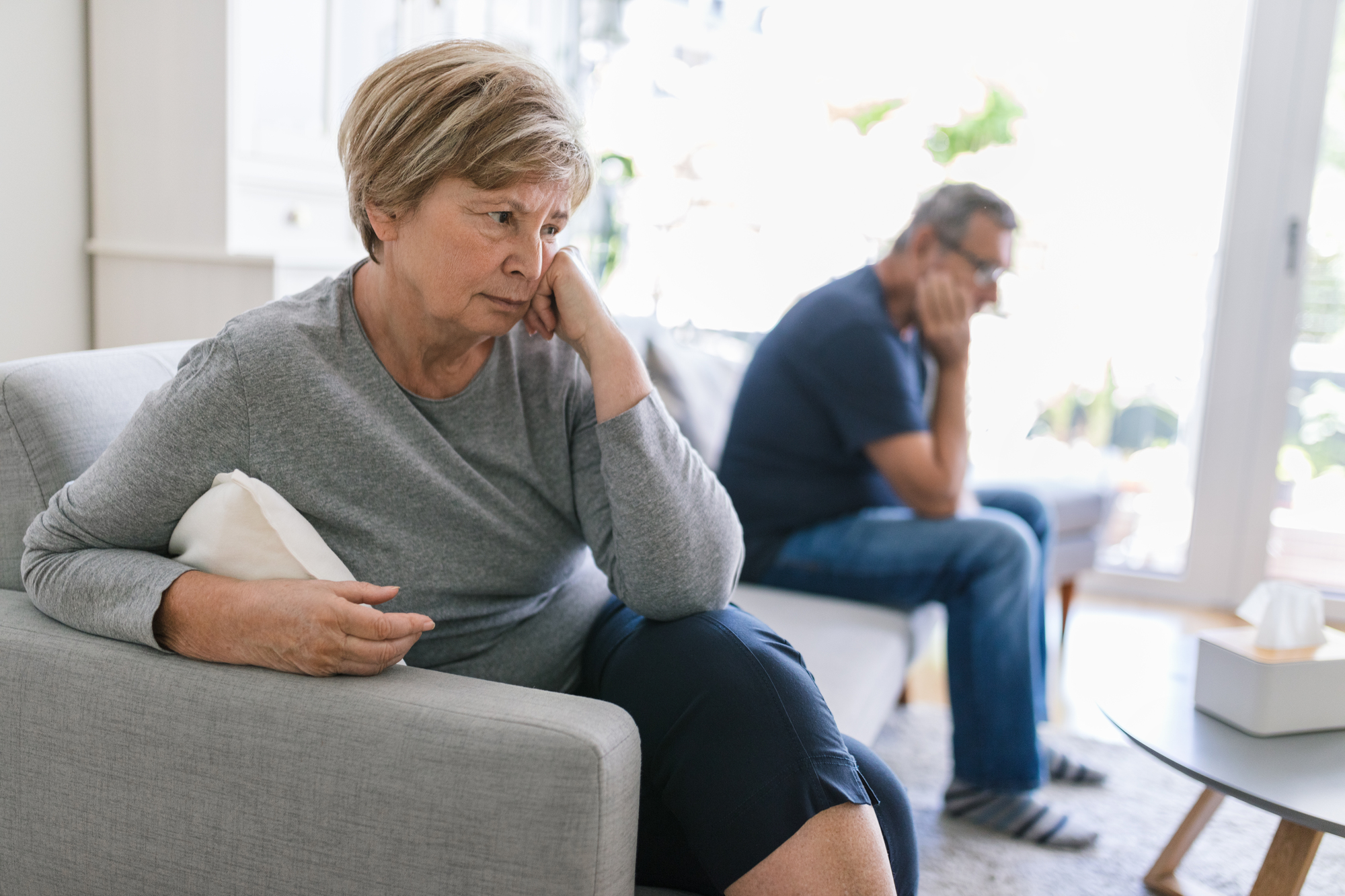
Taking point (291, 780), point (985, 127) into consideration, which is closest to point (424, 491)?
point (291, 780)

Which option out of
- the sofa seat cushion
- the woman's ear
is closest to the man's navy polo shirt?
the sofa seat cushion

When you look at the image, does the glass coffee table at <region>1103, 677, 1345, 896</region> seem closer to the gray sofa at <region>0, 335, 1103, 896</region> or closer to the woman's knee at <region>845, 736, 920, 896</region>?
the woman's knee at <region>845, 736, 920, 896</region>

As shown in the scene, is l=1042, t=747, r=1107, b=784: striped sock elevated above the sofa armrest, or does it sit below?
below

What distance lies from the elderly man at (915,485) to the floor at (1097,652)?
0.16 meters

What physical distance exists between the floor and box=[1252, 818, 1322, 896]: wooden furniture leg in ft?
0.95

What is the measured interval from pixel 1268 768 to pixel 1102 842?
0.56m

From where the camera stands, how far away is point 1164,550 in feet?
10.9

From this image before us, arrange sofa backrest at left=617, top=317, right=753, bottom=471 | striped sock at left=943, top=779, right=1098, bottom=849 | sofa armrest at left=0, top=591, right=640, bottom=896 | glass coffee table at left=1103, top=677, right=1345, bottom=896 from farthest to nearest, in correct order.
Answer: sofa backrest at left=617, top=317, right=753, bottom=471 < striped sock at left=943, top=779, right=1098, bottom=849 < glass coffee table at left=1103, top=677, right=1345, bottom=896 < sofa armrest at left=0, top=591, right=640, bottom=896

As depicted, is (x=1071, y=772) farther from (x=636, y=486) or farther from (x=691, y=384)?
(x=636, y=486)

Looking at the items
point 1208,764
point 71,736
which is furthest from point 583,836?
point 1208,764

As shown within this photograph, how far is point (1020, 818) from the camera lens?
5.55 feet

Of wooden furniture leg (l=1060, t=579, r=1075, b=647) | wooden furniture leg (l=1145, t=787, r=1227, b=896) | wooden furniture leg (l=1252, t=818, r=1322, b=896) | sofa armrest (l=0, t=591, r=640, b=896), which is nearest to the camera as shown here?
sofa armrest (l=0, t=591, r=640, b=896)

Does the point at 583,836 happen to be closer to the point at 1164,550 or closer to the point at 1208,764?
the point at 1208,764

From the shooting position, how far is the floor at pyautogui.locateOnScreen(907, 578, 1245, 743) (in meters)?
1.97
